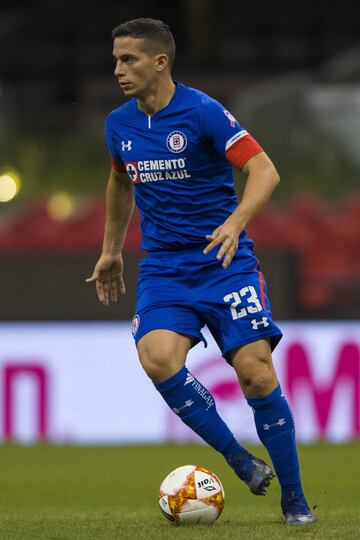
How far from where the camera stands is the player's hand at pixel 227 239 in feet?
14.7

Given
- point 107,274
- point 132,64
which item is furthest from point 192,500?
point 132,64

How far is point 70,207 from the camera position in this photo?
13.8 m

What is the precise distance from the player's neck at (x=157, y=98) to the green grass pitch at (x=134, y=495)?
1700 mm

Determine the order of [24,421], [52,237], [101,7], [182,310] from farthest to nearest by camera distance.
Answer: [101,7], [52,237], [24,421], [182,310]

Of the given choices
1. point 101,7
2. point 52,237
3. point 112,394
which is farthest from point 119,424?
point 101,7

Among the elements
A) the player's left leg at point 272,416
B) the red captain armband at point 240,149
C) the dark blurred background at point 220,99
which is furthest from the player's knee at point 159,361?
the dark blurred background at point 220,99

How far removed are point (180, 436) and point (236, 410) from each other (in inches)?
21.8

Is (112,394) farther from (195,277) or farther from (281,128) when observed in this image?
(195,277)

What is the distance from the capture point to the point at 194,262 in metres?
4.92

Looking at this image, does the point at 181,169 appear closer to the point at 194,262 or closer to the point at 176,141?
the point at 176,141

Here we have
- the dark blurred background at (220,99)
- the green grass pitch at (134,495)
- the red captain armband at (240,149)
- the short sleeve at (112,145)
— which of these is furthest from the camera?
the dark blurred background at (220,99)

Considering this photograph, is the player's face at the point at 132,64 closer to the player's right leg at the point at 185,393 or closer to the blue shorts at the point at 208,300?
the blue shorts at the point at 208,300

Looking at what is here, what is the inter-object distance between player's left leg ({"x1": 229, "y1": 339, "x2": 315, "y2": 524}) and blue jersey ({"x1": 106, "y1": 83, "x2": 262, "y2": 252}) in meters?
0.50

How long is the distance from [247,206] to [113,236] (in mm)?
970
